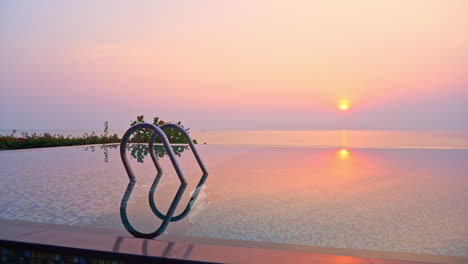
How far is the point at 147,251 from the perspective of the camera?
7.16 ft

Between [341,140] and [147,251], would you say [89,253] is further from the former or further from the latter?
[341,140]

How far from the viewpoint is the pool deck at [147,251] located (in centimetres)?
206

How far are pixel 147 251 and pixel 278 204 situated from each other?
211cm

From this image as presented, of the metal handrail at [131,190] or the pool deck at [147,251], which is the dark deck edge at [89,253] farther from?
the metal handrail at [131,190]

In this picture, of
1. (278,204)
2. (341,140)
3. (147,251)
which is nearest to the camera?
(147,251)

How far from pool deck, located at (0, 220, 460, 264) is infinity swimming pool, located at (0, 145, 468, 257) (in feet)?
1.53

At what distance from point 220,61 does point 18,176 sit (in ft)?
40.7

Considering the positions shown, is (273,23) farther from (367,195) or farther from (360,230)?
(360,230)

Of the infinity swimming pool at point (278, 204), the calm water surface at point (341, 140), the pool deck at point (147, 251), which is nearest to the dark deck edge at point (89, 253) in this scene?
the pool deck at point (147, 251)

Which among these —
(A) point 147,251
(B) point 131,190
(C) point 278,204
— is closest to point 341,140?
(B) point 131,190

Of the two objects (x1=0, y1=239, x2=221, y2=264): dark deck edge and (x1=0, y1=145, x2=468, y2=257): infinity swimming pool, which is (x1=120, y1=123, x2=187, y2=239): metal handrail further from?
(x1=0, y1=239, x2=221, y2=264): dark deck edge

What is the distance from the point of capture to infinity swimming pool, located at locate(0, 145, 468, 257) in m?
2.85

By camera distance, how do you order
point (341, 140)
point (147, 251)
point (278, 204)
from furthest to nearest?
point (341, 140) < point (278, 204) < point (147, 251)

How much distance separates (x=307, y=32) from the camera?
1616 cm
